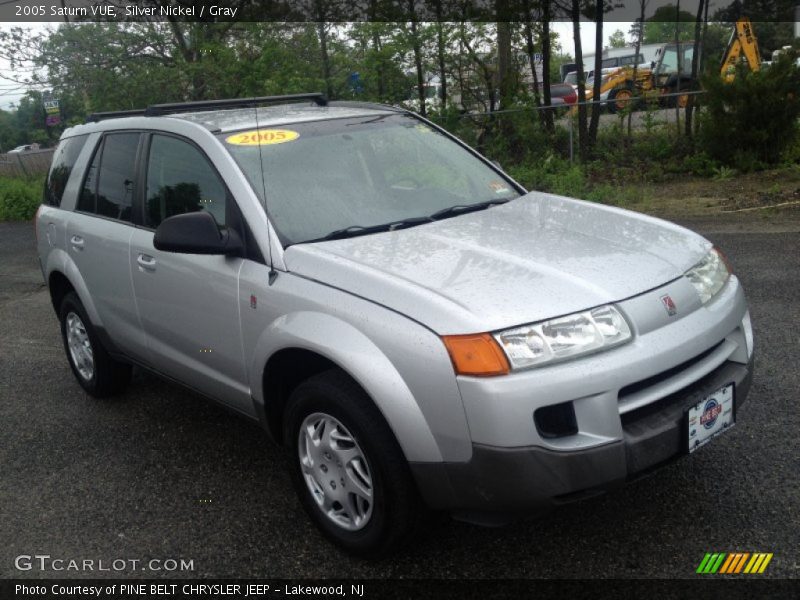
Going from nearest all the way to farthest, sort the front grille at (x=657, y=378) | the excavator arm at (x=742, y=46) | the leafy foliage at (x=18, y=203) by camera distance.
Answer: the front grille at (x=657, y=378)
the excavator arm at (x=742, y=46)
the leafy foliage at (x=18, y=203)

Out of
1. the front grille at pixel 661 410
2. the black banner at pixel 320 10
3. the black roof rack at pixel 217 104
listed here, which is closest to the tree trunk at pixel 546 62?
the black banner at pixel 320 10

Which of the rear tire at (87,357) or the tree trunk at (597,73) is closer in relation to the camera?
the rear tire at (87,357)

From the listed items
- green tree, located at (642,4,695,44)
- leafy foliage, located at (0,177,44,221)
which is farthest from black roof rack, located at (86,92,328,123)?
leafy foliage, located at (0,177,44,221)

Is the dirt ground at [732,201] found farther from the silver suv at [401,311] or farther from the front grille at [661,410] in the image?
the front grille at [661,410]

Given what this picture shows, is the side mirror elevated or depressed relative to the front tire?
elevated

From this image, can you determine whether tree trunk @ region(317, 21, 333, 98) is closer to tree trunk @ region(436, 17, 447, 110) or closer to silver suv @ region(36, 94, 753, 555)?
tree trunk @ region(436, 17, 447, 110)

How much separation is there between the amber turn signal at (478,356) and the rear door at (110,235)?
7.68 feet

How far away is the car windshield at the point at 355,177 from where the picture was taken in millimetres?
3820

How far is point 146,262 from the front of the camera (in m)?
4.36

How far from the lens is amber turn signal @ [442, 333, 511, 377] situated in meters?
2.82

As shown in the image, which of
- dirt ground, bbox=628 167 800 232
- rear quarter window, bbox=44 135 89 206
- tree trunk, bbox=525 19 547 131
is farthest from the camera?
tree trunk, bbox=525 19 547 131

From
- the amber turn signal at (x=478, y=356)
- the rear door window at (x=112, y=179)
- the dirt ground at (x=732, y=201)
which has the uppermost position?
the rear door window at (x=112, y=179)

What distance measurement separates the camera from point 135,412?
529 cm

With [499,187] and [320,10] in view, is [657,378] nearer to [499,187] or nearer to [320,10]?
[499,187]
